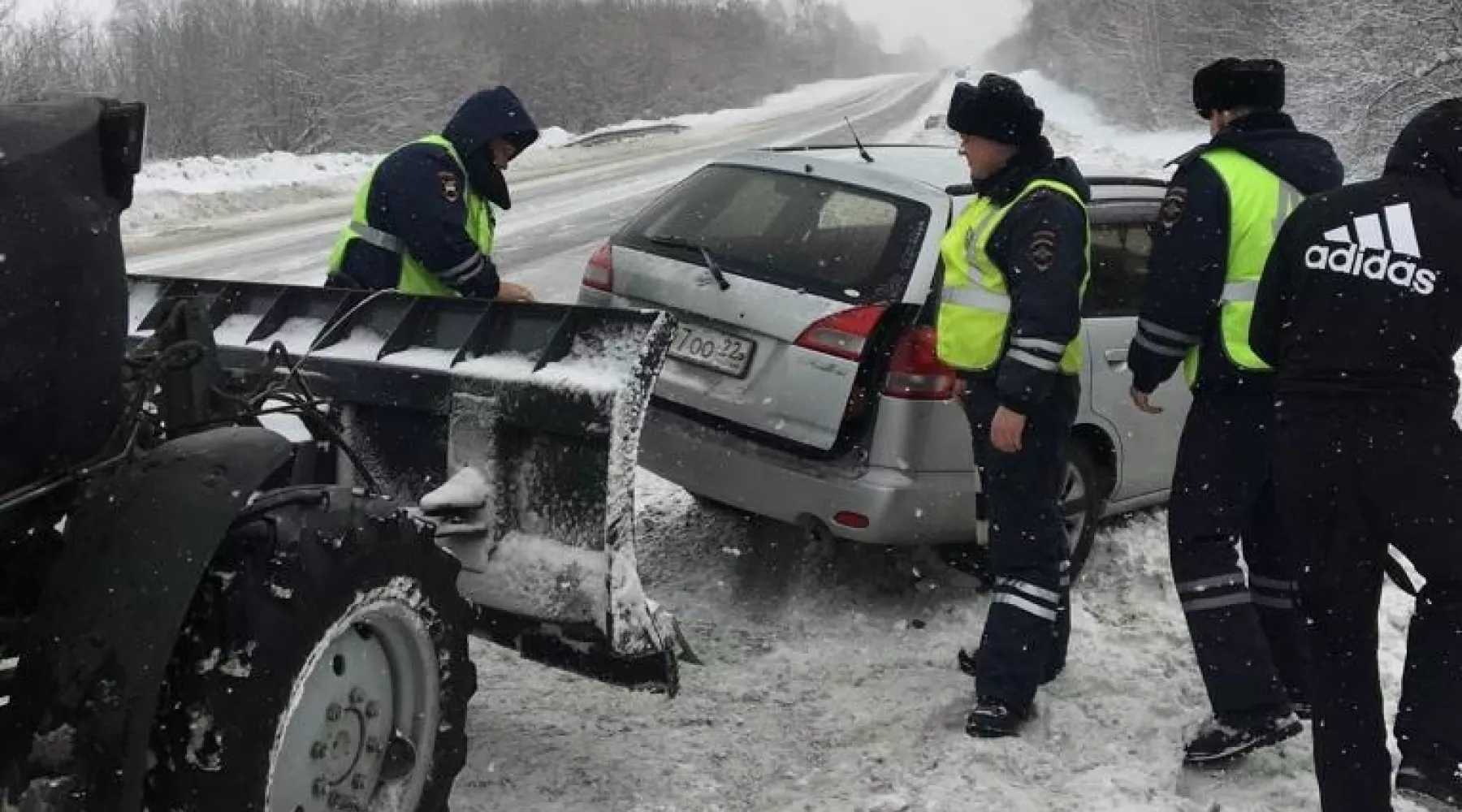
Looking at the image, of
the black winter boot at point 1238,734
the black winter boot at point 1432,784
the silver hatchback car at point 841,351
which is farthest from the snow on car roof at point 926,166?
the black winter boot at point 1432,784

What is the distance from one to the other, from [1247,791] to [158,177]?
63.2 feet

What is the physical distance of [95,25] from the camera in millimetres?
28828

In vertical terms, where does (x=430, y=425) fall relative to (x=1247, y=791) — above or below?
above

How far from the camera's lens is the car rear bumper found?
4.04 meters

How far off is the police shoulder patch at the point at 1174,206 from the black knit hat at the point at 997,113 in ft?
1.39

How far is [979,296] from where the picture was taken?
3.56 m

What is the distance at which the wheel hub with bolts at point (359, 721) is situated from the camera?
235 cm

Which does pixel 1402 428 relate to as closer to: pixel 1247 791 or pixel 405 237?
pixel 1247 791

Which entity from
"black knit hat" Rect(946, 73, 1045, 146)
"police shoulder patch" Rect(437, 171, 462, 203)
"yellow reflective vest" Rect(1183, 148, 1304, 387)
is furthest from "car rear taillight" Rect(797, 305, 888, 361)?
"police shoulder patch" Rect(437, 171, 462, 203)

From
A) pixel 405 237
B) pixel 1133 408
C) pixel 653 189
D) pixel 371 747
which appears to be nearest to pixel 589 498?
pixel 371 747

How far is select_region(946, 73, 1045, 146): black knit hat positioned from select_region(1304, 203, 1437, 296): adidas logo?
96cm

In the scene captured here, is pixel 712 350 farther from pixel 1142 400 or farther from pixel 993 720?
pixel 993 720

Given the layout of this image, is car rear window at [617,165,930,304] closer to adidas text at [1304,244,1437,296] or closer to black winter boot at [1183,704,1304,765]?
adidas text at [1304,244,1437,296]

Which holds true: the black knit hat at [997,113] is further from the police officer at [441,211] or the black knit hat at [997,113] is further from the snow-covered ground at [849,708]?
the snow-covered ground at [849,708]
